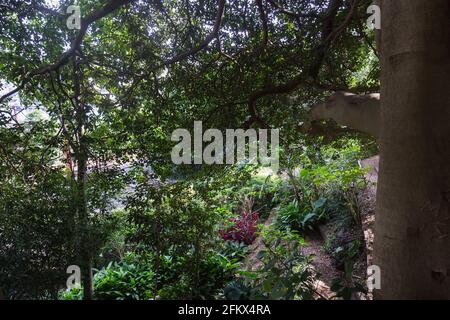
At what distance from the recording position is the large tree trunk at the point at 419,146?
142 centimetres

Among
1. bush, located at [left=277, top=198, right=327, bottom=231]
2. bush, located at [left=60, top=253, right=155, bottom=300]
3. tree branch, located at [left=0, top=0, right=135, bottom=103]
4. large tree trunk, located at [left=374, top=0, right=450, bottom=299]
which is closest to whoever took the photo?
large tree trunk, located at [left=374, top=0, right=450, bottom=299]

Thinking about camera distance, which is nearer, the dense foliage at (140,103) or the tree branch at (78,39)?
the tree branch at (78,39)

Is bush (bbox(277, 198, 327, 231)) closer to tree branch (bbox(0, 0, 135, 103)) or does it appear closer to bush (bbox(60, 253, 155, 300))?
bush (bbox(60, 253, 155, 300))

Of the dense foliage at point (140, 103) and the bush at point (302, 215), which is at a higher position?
the dense foliage at point (140, 103)

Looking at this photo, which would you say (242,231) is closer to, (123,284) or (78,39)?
(123,284)

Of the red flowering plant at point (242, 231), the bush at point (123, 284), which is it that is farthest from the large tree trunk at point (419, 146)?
the red flowering plant at point (242, 231)

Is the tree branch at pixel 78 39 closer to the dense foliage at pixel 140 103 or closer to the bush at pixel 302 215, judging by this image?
the dense foliage at pixel 140 103

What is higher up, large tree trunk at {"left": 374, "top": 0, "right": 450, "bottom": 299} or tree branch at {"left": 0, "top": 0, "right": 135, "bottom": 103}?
tree branch at {"left": 0, "top": 0, "right": 135, "bottom": 103}

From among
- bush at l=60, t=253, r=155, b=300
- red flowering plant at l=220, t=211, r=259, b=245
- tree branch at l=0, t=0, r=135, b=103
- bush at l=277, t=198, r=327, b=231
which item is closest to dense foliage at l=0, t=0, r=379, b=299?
tree branch at l=0, t=0, r=135, b=103

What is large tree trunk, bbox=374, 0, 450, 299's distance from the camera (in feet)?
4.65
